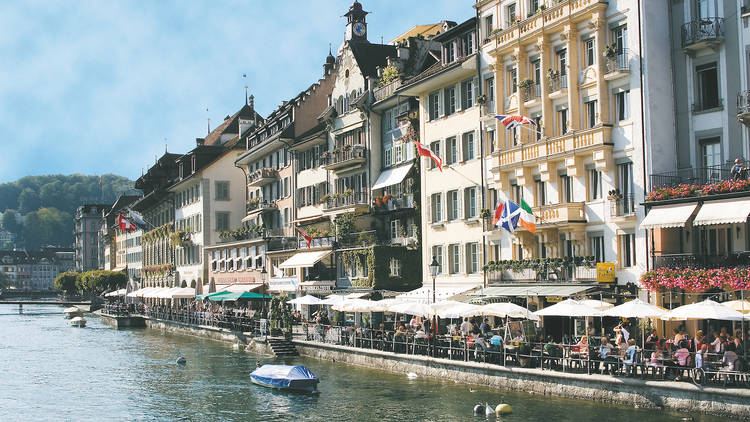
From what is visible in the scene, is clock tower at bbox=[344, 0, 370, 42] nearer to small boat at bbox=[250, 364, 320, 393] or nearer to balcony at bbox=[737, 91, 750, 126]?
small boat at bbox=[250, 364, 320, 393]

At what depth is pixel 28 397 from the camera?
138ft

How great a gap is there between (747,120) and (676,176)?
4246mm

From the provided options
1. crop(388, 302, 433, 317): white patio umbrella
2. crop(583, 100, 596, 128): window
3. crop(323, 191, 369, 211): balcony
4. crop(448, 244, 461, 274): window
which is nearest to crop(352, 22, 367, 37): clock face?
crop(323, 191, 369, 211): balcony

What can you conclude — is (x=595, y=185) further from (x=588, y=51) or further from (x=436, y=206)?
(x=436, y=206)

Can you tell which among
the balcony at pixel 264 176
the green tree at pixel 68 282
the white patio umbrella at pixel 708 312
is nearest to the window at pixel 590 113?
the white patio umbrella at pixel 708 312

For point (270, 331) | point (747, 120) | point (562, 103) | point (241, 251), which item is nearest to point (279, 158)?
point (241, 251)

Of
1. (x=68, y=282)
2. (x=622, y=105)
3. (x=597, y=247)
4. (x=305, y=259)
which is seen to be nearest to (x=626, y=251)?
(x=597, y=247)

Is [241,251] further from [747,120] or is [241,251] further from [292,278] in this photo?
[747,120]

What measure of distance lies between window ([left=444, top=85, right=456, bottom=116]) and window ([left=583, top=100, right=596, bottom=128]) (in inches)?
495

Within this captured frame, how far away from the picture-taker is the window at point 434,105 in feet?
186

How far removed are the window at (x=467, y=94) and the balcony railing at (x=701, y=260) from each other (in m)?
17.7

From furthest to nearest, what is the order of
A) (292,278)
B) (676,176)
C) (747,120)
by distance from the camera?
(292,278)
(676,176)
(747,120)

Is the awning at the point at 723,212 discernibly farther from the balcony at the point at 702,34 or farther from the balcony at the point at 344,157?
the balcony at the point at 344,157

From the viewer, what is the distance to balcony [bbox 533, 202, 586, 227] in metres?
43.7
